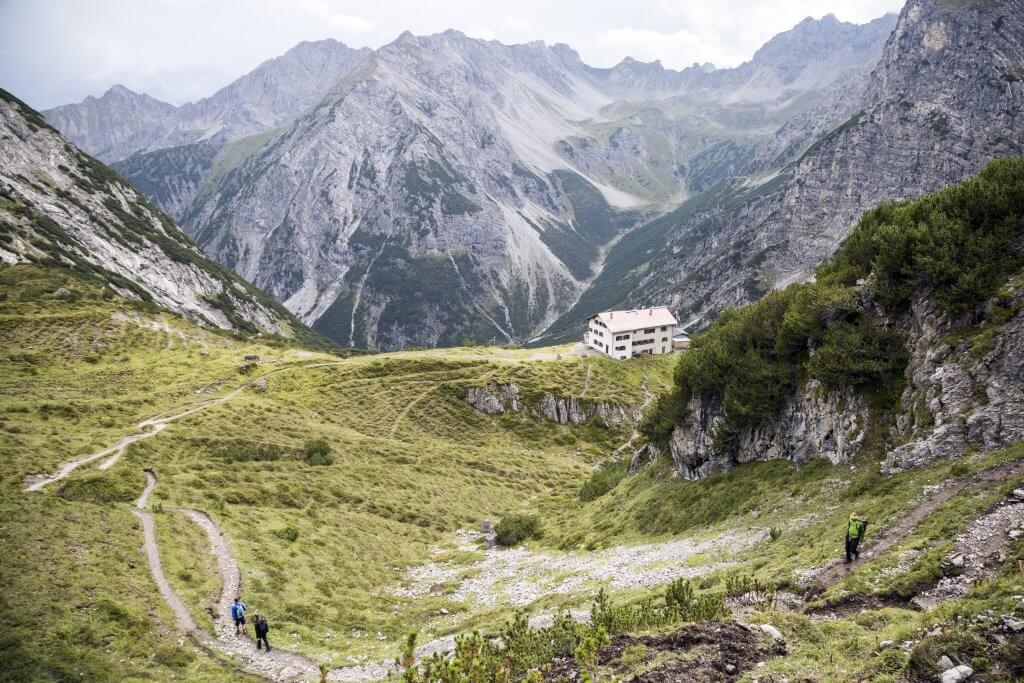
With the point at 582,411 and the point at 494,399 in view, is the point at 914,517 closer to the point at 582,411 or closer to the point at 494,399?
the point at 494,399

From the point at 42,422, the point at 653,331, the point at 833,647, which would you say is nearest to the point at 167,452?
the point at 42,422

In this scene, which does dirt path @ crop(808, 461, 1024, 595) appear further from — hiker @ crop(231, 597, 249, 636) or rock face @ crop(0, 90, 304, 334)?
rock face @ crop(0, 90, 304, 334)

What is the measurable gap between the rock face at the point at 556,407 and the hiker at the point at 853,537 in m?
73.9

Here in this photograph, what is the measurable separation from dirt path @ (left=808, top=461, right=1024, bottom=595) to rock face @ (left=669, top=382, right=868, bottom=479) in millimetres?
7795

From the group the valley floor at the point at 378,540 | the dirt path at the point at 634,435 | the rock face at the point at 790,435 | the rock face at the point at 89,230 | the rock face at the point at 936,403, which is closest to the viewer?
the valley floor at the point at 378,540

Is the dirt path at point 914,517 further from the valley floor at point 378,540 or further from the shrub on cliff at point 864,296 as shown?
the shrub on cliff at point 864,296

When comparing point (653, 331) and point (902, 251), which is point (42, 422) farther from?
point (653, 331)

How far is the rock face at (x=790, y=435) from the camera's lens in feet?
98.7

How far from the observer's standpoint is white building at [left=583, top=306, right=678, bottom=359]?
11675cm

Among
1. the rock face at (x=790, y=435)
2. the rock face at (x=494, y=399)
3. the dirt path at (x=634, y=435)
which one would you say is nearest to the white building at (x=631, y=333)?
the dirt path at (x=634, y=435)

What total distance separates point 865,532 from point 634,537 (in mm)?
18759

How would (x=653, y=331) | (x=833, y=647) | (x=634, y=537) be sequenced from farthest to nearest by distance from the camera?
(x=653, y=331) → (x=634, y=537) → (x=833, y=647)

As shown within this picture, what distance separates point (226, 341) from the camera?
10938cm

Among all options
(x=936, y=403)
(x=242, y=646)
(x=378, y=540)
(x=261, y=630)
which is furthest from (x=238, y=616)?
(x=936, y=403)
